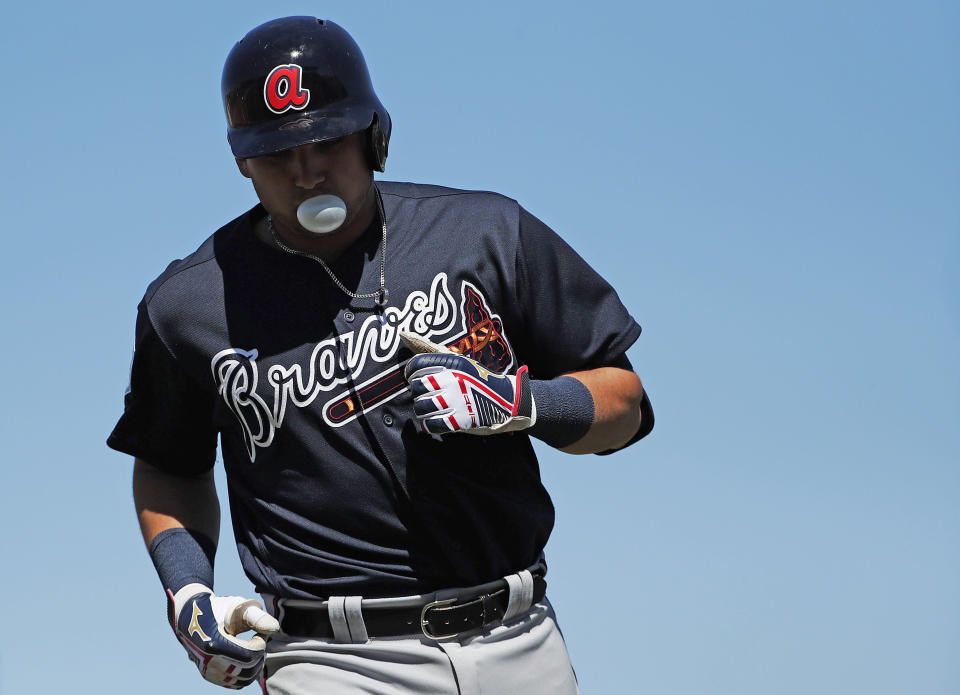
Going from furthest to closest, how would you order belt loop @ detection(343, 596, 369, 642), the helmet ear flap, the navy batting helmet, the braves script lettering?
the helmet ear flap < the navy batting helmet < the braves script lettering < belt loop @ detection(343, 596, 369, 642)

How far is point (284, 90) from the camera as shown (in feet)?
17.5

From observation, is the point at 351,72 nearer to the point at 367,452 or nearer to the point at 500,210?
the point at 500,210

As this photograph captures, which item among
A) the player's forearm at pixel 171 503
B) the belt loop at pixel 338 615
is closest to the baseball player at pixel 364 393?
the belt loop at pixel 338 615

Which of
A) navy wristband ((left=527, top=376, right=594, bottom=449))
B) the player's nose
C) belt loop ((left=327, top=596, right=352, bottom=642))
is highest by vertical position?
the player's nose

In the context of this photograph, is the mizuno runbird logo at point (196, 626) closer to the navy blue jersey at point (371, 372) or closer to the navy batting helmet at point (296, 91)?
the navy blue jersey at point (371, 372)

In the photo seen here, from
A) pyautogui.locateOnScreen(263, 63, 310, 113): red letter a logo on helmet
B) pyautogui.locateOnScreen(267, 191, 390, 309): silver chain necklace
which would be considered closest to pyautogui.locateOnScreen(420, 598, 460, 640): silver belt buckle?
pyautogui.locateOnScreen(267, 191, 390, 309): silver chain necklace

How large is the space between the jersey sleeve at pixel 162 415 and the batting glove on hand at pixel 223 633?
2.09 ft

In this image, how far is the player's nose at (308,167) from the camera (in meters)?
5.20

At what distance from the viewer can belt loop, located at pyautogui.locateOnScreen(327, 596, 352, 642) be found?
5051mm

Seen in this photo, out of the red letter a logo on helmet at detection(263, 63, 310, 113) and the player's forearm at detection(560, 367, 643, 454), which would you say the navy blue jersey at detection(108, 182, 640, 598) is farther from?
the red letter a logo on helmet at detection(263, 63, 310, 113)

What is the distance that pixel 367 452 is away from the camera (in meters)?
5.08

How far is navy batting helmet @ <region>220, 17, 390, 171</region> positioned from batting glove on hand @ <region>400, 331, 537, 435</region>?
0.88 m

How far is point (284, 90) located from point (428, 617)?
1986mm

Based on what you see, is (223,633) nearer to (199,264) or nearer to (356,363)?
(356,363)
